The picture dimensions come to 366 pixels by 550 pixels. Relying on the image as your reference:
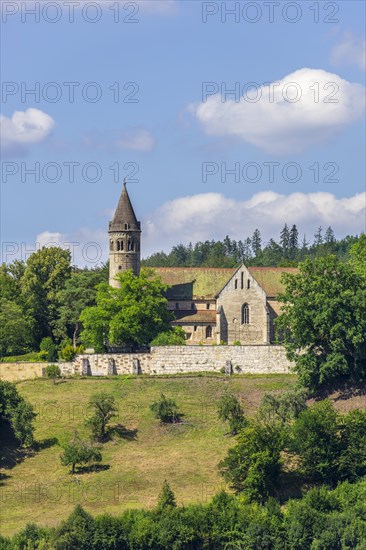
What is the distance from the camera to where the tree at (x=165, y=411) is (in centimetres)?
7250

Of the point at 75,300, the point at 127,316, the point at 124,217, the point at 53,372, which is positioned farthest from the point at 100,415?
the point at 124,217

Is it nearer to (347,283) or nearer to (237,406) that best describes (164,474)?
(237,406)

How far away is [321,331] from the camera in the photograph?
241 feet

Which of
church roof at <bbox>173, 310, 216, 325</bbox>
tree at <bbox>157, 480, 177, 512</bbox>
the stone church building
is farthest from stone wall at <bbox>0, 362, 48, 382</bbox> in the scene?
tree at <bbox>157, 480, 177, 512</bbox>

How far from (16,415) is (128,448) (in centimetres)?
745

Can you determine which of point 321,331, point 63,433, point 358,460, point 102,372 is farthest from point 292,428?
point 102,372

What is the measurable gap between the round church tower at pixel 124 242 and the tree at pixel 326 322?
24.2 metres

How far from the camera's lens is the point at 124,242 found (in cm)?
9669

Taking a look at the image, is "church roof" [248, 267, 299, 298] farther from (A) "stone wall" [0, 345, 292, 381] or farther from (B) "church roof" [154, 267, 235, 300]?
(A) "stone wall" [0, 345, 292, 381]

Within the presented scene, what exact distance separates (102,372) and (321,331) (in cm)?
1848

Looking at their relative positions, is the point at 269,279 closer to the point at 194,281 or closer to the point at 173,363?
the point at 194,281

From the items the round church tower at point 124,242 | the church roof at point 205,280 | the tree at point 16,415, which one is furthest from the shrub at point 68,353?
the church roof at point 205,280

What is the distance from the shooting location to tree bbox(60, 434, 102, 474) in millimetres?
66875

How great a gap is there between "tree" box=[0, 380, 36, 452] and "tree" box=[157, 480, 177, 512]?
11741mm
